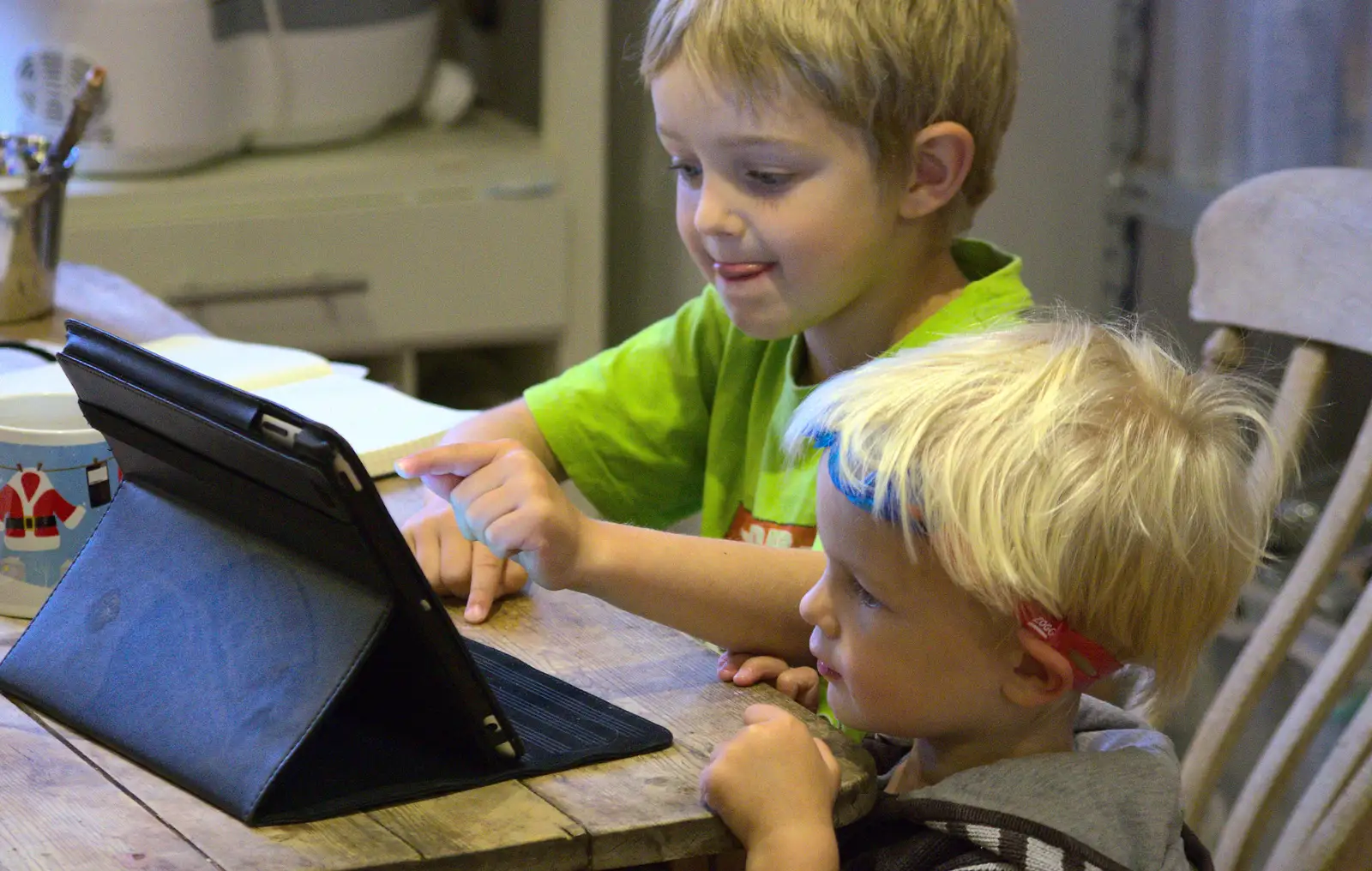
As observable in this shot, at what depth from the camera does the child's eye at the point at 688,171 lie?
113 cm

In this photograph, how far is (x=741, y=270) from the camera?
3.70 ft

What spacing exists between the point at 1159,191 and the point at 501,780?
5.05 ft

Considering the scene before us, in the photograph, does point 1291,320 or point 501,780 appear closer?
point 501,780

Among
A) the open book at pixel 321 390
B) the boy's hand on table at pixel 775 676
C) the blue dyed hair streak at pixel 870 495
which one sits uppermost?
the blue dyed hair streak at pixel 870 495

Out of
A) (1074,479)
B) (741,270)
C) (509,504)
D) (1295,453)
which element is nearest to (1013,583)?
(1074,479)

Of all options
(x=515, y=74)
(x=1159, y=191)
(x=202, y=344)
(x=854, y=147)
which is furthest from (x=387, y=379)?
(x=854, y=147)

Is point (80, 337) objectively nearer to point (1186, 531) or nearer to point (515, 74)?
point (1186, 531)

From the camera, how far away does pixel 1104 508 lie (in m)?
0.82

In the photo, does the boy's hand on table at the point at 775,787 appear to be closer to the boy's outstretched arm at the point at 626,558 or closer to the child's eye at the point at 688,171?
the boy's outstretched arm at the point at 626,558

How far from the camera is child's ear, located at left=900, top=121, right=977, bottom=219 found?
3.72 feet

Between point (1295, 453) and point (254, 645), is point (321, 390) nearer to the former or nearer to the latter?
point (254, 645)

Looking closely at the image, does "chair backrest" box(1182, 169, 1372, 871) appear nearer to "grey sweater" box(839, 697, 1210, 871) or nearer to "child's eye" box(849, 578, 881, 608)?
"grey sweater" box(839, 697, 1210, 871)

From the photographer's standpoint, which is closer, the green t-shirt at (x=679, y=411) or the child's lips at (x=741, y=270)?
the child's lips at (x=741, y=270)

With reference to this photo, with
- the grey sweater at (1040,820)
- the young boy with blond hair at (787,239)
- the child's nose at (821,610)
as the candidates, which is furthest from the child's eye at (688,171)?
the grey sweater at (1040,820)
